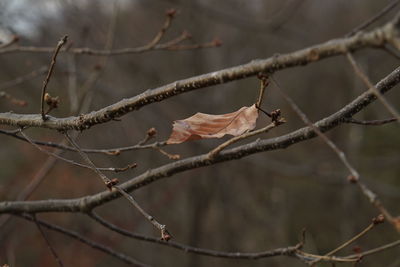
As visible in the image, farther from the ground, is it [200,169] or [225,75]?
[200,169]

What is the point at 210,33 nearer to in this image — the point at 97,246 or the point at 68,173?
the point at 68,173

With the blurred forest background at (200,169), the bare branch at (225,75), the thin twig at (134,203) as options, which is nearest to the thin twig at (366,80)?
the bare branch at (225,75)

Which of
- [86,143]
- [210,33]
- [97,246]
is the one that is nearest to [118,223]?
[86,143]

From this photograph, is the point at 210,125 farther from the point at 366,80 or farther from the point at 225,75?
the point at 366,80

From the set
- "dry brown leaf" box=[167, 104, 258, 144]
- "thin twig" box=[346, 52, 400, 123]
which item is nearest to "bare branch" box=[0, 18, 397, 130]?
"thin twig" box=[346, 52, 400, 123]

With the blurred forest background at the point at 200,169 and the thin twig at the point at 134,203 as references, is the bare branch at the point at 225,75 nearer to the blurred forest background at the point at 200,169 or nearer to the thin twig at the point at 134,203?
the thin twig at the point at 134,203

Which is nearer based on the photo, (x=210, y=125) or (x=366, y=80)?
(x=366, y=80)

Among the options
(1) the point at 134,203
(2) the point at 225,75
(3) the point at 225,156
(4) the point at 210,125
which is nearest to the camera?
(2) the point at 225,75

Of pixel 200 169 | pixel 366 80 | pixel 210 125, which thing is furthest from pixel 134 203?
pixel 200 169
